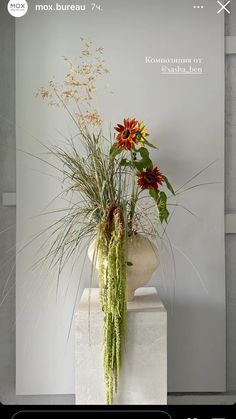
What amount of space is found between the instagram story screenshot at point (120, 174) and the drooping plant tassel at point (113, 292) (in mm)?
40

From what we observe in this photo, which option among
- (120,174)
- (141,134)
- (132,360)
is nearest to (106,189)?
(120,174)

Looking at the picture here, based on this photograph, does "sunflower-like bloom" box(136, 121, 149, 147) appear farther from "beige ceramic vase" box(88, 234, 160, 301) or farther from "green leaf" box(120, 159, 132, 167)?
"beige ceramic vase" box(88, 234, 160, 301)

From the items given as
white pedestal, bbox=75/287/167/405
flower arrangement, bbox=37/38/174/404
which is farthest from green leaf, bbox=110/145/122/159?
white pedestal, bbox=75/287/167/405

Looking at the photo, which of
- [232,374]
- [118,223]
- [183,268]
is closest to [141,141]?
[118,223]

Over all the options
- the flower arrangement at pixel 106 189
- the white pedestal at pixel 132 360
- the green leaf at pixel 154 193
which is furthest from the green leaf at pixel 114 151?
the white pedestal at pixel 132 360

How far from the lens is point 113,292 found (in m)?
0.97

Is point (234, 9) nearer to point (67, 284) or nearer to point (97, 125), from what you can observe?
point (97, 125)

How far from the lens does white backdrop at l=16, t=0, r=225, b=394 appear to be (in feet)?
3.59

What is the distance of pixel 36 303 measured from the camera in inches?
45.5

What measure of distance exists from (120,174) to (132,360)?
14.9 inches

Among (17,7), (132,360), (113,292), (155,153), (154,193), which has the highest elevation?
(17,7)

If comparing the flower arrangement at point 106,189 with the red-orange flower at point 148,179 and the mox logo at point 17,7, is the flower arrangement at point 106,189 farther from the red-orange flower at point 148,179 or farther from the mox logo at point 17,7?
the mox logo at point 17,7

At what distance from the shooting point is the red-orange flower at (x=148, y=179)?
1072mm

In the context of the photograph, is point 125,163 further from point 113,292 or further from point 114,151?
point 113,292
